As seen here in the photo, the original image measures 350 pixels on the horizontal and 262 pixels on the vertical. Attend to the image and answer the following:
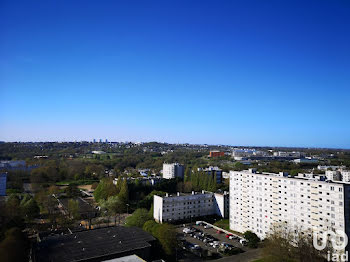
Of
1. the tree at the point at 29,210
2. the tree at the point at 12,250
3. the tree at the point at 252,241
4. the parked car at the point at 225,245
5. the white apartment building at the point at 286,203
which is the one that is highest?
the white apartment building at the point at 286,203

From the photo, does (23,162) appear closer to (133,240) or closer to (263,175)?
(133,240)

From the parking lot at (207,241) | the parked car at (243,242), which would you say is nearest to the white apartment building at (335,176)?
the parked car at (243,242)

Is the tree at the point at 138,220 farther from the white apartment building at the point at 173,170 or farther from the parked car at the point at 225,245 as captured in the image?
the white apartment building at the point at 173,170

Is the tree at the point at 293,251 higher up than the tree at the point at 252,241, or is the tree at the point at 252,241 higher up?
the tree at the point at 293,251

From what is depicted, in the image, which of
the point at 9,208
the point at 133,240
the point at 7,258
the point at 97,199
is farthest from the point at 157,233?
the point at 97,199

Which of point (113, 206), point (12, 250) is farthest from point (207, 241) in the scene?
point (12, 250)
